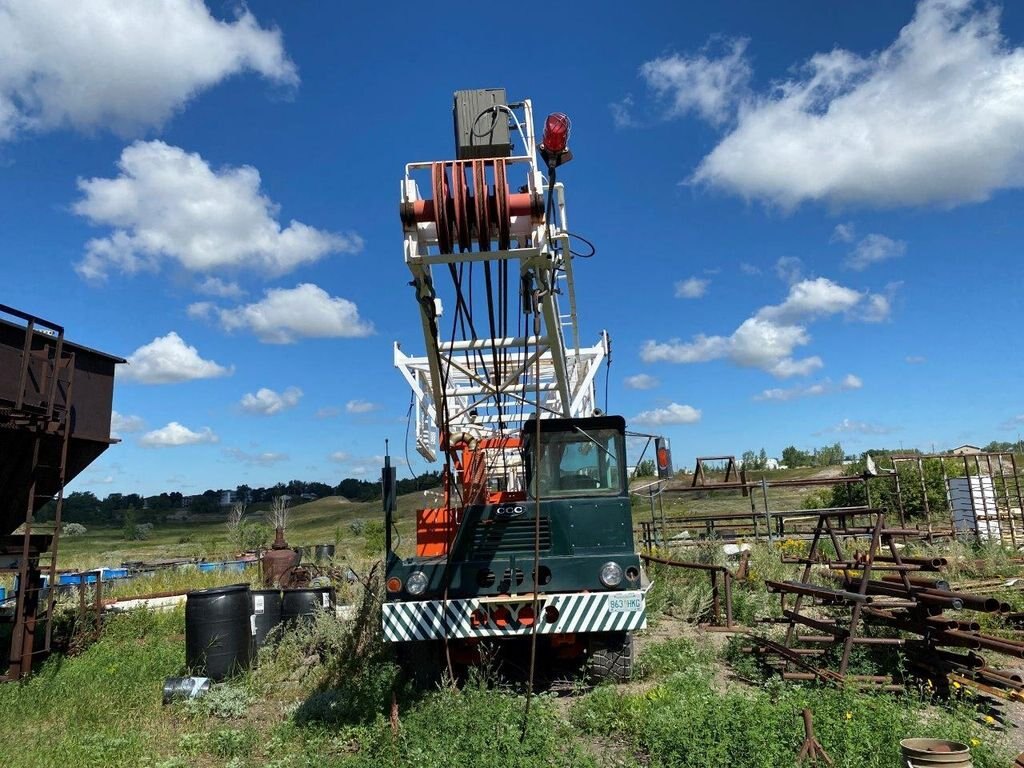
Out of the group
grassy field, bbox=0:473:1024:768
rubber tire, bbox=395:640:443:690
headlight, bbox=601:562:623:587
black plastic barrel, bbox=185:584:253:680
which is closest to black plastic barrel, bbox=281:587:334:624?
grassy field, bbox=0:473:1024:768

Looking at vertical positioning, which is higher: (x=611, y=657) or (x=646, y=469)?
(x=646, y=469)

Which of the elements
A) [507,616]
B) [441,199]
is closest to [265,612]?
[507,616]

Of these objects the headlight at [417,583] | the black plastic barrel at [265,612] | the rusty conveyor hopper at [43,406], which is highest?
the rusty conveyor hopper at [43,406]

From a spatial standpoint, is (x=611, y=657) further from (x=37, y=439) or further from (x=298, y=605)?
(x=37, y=439)

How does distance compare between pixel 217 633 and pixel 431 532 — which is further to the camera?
pixel 217 633

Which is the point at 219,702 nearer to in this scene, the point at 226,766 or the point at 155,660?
the point at 226,766

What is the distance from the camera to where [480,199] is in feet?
17.7

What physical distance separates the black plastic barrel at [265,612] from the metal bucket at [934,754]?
7.88 meters

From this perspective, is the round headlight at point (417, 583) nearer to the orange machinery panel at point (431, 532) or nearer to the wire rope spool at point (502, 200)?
the orange machinery panel at point (431, 532)

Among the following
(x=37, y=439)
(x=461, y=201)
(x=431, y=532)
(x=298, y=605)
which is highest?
(x=461, y=201)

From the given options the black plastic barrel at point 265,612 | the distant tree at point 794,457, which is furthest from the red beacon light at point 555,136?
the distant tree at point 794,457

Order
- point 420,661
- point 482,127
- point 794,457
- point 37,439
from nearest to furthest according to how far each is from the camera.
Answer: point 482,127 < point 420,661 < point 37,439 < point 794,457

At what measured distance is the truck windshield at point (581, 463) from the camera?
7.61 metres

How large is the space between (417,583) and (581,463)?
211cm
